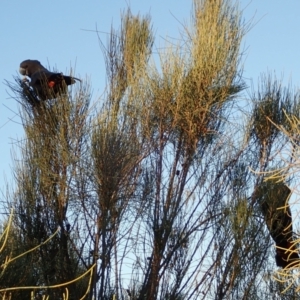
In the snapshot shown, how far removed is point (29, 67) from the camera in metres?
5.67

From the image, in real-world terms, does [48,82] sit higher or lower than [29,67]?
lower

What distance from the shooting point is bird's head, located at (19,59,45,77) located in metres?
5.65

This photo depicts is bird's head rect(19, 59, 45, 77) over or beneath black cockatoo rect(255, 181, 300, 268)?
over

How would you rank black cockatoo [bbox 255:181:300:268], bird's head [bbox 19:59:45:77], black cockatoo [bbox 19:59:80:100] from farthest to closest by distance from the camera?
bird's head [bbox 19:59:45:77] < black cockatoo [bbox 19:59:80:100] < black cockatoo [bbox 255:181:300:268]

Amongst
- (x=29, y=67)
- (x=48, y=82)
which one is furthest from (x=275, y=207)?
(x=29, y=67)

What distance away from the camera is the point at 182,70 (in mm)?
5555

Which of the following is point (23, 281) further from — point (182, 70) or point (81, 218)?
point (182, 70)

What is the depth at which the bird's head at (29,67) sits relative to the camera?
5.65 metres

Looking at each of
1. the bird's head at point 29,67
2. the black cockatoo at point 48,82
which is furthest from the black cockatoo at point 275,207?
the bird's head at point 29,67

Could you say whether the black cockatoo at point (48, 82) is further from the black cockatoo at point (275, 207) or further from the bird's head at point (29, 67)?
the black cockatoo at point (275, 207)

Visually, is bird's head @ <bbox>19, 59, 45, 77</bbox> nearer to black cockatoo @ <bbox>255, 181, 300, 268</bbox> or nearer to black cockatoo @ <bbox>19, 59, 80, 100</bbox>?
black cockatoo @ <bbox>19, 59, 80, 100</bbox>

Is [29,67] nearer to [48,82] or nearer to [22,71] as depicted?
[22,71]

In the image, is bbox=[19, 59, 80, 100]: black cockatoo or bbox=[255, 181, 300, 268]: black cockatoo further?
bbox=[19, 59, 80, 100]: black cockatoo

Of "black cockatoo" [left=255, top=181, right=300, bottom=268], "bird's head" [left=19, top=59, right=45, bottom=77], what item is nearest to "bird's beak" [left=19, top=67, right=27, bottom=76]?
"bird's head" [left=19, top=59, right=45, bottom=77]
